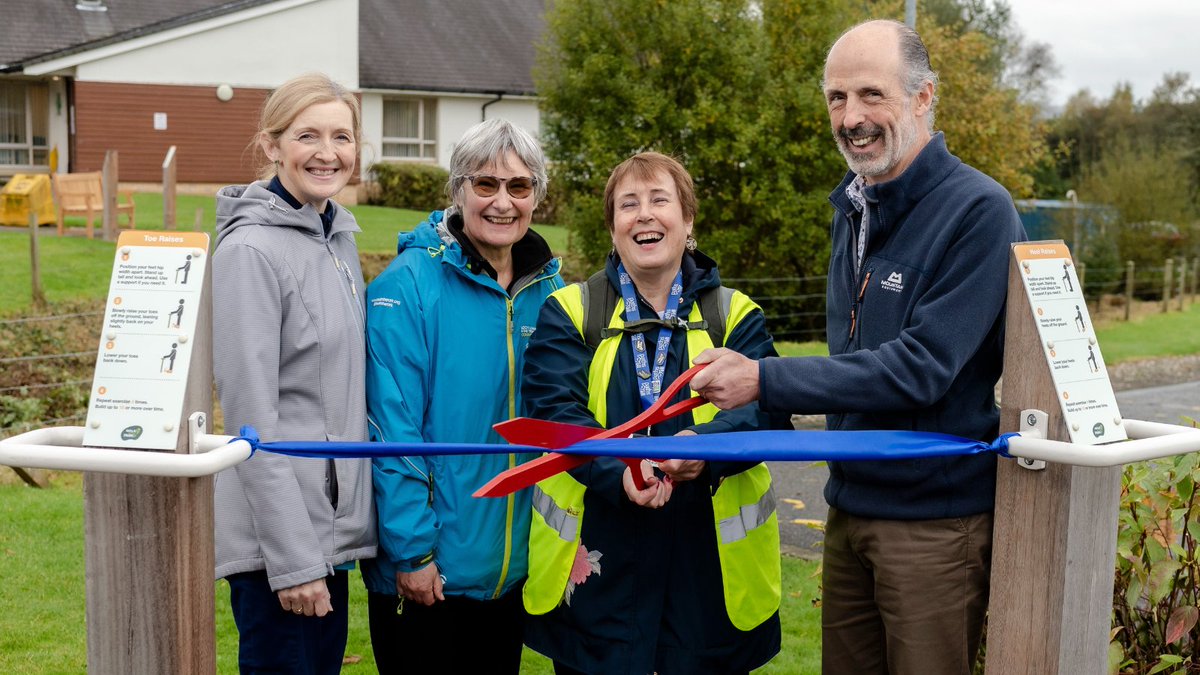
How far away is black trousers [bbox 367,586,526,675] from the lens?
3.65 m

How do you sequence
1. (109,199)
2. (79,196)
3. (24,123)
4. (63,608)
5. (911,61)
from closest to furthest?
(911,61)
(63,608)
(109,199)
(79,196)
(24,123)

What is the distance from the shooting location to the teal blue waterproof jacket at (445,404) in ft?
11.3

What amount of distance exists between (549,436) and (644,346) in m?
0.60

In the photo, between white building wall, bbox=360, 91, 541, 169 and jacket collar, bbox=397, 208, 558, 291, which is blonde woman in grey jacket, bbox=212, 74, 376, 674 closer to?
jacket collar, bbox=397, 208, 558, 291

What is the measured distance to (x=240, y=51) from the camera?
3086 cm

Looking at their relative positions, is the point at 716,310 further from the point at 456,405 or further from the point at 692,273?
the point at 456,405

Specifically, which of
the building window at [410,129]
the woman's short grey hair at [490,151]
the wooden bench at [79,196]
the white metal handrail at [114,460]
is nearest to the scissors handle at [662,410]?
the white metal handrail at [114,460]

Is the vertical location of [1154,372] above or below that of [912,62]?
below

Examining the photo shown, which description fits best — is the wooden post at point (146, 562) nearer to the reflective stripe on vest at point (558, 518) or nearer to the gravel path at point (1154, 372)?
the reflective stripe on vest at point (558, 518)

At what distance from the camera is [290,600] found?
3229 mm

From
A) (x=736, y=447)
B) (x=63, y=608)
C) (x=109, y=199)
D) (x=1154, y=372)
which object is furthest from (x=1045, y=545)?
(x=109, y=199)

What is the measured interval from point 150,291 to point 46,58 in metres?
30.5

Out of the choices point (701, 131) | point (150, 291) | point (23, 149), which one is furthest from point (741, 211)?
point (23, 149)

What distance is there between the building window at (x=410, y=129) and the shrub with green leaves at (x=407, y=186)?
10.8ft
